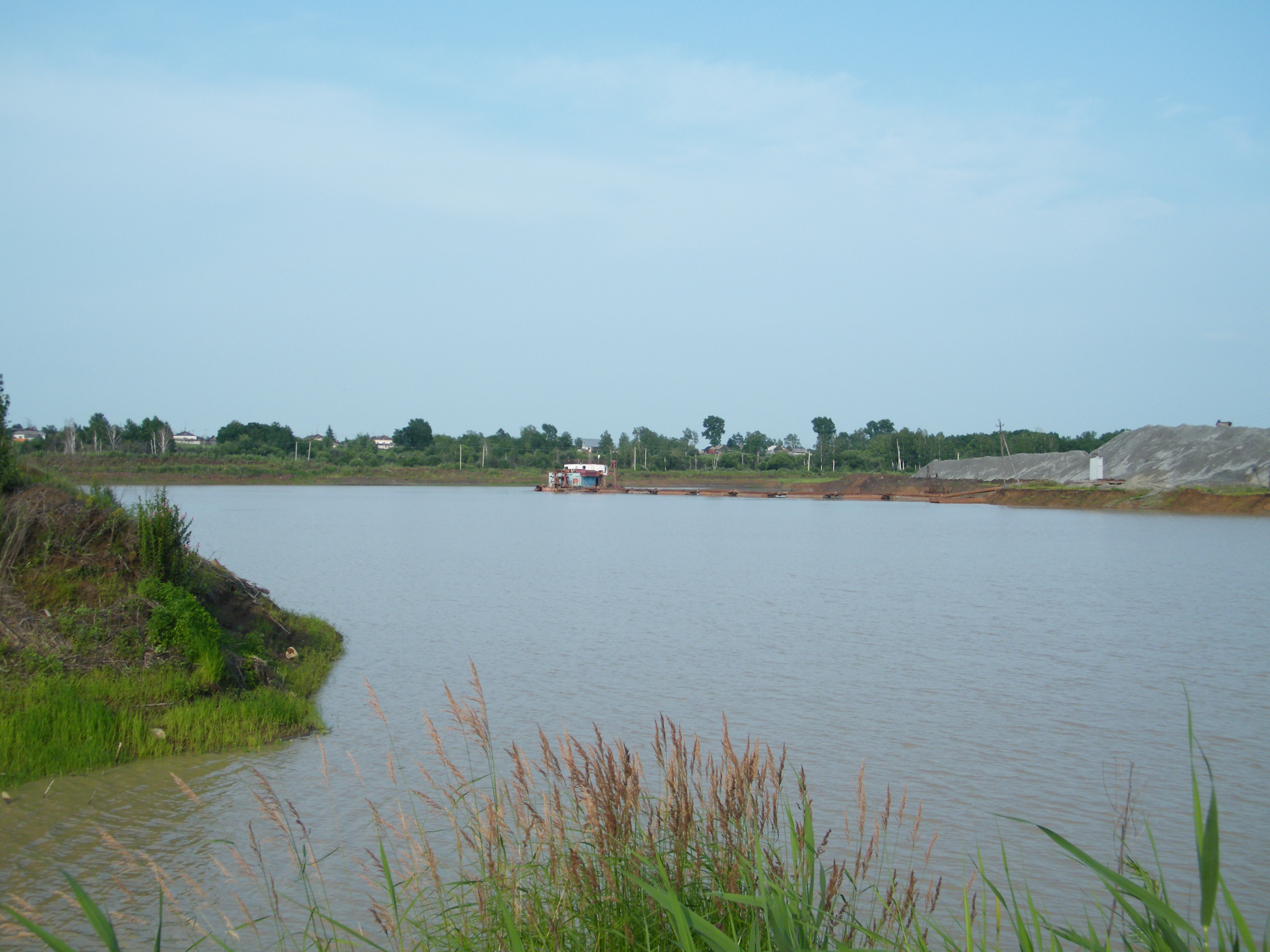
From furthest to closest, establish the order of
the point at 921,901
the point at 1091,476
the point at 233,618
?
the point at 1091,476 < the point at 233,618 < the point at 921,901

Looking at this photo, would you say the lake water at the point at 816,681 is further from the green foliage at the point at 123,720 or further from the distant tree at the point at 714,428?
the distant tree at the point at 714,428

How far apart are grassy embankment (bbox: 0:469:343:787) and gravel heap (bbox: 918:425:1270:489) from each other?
64653 millimetres

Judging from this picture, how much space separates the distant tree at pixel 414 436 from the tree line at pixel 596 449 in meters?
0.12

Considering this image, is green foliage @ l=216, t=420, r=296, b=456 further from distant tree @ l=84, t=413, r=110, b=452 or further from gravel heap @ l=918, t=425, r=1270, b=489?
gravel heap @ l=918, t=425, r=1270, b=489

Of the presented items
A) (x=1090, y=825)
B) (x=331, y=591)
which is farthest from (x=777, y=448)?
(x=1090, y=825)

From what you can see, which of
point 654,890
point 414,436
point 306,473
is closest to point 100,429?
point 306,473

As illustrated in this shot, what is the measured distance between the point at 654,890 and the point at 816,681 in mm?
9602

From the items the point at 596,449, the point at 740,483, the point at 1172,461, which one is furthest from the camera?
the point at 596,449

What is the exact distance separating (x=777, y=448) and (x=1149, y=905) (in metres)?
174

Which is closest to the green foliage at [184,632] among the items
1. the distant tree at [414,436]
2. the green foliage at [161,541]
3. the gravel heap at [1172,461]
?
the green foliage at [161,541]

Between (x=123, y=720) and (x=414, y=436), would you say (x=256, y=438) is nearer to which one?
(x=414, y=436)

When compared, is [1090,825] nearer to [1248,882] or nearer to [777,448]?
[1248,882]

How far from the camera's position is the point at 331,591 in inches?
810

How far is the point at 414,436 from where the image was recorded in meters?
143
